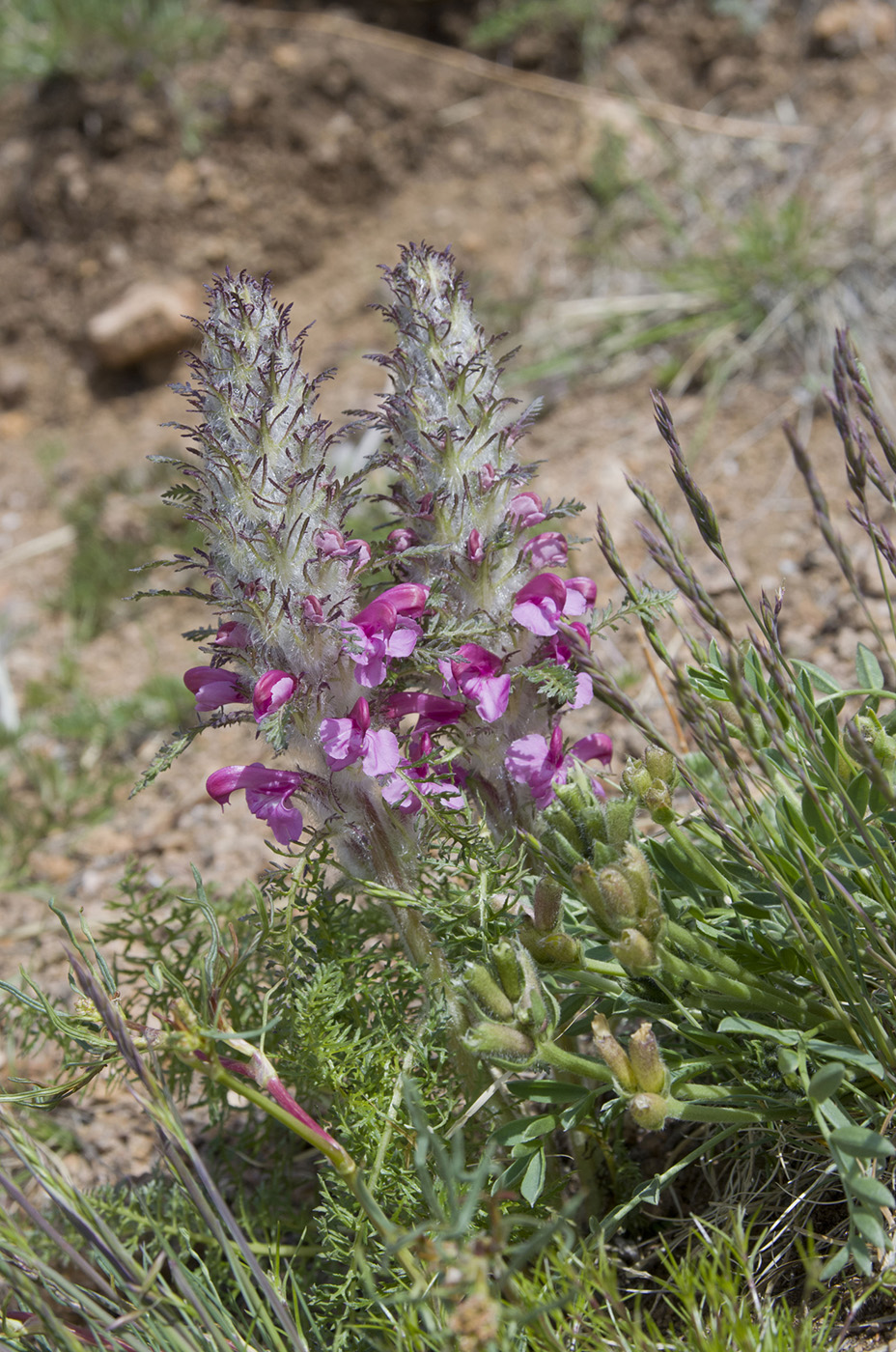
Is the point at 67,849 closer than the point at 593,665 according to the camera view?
No

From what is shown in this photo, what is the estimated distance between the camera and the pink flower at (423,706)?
1.86 metres

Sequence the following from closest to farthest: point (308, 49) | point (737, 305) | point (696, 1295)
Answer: point (696, 1295) < point (737, 305) < point (308, 49)

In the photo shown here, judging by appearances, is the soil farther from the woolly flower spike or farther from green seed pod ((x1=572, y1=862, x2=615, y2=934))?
green seed pod ((x1=572, y1=862, x2=615, y2=934))

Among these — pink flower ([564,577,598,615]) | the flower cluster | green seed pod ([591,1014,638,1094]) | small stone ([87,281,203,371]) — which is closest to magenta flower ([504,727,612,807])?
the flower cluster

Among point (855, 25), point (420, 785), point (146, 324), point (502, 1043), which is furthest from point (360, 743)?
point (855, 25)

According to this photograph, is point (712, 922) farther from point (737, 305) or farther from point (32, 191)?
point (32, 191)

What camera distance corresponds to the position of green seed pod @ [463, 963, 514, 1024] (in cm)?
158

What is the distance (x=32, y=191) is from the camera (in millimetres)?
6488

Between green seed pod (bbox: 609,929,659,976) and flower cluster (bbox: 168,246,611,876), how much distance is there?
292 millimetres

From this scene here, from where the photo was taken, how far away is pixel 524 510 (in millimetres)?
1904

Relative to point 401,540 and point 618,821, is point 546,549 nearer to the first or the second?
point 401,540

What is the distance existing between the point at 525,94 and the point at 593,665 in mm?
5888

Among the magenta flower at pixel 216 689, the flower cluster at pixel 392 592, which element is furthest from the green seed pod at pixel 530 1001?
the magenta flower at pixel 216 689

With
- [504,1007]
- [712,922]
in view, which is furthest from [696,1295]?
[504,1007]
